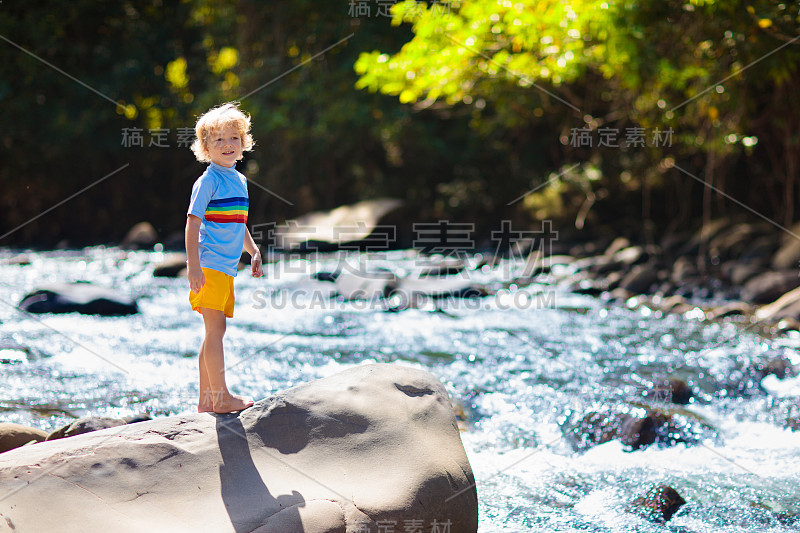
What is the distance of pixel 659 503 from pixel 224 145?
2.12m

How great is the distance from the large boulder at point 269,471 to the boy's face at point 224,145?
0.89 metres

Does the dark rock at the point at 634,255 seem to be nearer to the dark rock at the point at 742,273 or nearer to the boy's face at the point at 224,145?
the dark rock at the point at 742,273

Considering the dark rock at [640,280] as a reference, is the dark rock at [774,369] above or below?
below

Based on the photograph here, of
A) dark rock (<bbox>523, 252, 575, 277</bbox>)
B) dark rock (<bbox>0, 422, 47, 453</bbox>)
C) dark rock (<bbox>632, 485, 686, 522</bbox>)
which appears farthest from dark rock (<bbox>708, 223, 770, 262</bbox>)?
dark rock (<bbox>0, 422, 47, 453</bbox>)

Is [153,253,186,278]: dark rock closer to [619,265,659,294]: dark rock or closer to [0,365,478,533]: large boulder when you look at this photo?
[619,265,659,294]: dark rock

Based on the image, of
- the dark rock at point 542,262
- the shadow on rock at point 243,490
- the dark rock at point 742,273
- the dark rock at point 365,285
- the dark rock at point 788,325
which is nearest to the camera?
the shadow on rock at point 243,490

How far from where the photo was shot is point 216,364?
105 inches

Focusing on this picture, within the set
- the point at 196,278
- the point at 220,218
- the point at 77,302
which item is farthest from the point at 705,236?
the point at 196,278

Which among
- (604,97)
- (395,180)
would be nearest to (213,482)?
(604,97)

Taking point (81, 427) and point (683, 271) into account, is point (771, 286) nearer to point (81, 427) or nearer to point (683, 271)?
point (683, 271)

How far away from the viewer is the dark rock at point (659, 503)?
271cm

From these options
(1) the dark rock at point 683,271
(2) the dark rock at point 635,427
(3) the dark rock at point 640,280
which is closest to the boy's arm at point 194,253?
(2) the dark rock at point 635,427

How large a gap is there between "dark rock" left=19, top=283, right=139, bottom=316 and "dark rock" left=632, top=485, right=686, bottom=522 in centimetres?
489

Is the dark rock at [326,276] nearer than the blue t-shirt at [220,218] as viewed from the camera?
No
